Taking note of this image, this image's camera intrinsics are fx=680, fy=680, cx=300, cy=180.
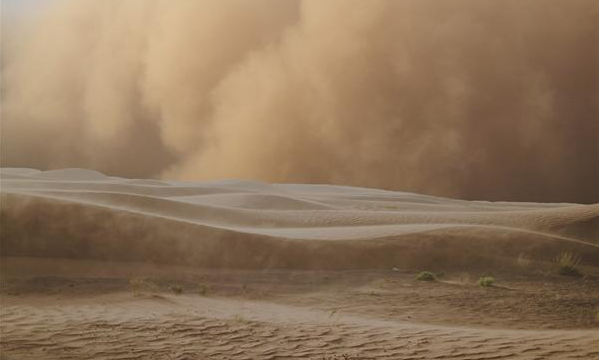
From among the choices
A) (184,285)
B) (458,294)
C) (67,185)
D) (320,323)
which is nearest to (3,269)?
(184,285)

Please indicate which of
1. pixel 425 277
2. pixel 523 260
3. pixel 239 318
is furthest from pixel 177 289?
pixel 523 260

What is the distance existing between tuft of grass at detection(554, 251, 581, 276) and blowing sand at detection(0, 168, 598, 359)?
10 cm

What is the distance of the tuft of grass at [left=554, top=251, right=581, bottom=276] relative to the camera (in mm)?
9617

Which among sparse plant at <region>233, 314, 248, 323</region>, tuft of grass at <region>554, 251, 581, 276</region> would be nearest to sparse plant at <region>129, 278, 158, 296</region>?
sparse plant at <region>233, 314, 248, 323</region>

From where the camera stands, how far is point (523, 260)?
33.1 ft

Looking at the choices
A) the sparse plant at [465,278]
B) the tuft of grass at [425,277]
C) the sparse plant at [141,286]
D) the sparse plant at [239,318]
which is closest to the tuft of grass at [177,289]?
the sparse plant at [141,286]

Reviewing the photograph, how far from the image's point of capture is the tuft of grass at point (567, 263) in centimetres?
962

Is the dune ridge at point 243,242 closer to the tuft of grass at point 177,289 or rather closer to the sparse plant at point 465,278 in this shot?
the sparse plant at point 465,278

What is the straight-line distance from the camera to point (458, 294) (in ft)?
26.0

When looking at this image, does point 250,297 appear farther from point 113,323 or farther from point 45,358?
point 45,358

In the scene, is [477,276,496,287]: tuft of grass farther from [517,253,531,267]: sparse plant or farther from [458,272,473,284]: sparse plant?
[517,253,531,267]: sparse plant

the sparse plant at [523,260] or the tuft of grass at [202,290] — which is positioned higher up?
the sparse plant at [523,260]

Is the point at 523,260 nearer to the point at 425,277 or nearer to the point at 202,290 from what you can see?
the point at 425,277

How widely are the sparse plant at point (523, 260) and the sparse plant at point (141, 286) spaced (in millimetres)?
5325
